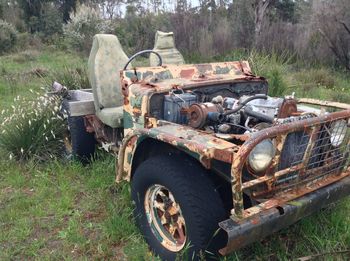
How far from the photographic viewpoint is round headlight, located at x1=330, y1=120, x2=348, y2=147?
2802 millimetres

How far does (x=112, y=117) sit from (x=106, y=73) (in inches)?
27.8

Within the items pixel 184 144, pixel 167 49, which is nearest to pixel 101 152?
pixel 167 49

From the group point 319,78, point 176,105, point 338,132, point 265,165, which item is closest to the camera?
point 265,165

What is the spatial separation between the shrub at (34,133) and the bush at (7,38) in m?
12.8

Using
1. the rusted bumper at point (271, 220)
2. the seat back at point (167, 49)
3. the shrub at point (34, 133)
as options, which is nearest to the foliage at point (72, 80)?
the seat back at point (167, 49)

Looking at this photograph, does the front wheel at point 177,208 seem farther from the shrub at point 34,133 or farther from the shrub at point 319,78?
the shrub at point 319,78

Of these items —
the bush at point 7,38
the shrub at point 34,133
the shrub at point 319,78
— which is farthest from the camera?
the bush at point 7,38

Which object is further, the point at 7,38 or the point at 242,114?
the point at 7,38

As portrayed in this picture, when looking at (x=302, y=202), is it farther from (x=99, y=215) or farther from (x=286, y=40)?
(x=286, y=40)

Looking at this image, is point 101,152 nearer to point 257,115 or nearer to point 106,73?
point 106,73

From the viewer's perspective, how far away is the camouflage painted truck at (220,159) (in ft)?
7.59

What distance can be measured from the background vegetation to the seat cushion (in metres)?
0.50

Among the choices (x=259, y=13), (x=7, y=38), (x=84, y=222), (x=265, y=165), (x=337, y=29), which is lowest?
(x=7, y=38)

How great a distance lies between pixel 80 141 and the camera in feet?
14.9
